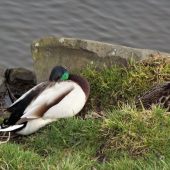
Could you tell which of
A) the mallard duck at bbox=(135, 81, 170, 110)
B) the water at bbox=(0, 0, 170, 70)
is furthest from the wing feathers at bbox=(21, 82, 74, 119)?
the water at bbox=(0, 0, 170, 70)

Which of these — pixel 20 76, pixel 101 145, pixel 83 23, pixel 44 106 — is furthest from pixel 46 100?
pixel 83 23

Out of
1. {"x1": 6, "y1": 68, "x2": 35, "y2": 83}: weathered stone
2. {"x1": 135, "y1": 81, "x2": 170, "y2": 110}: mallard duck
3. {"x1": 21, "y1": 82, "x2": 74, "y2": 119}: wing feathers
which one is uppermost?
{"x1": 135, "y1": 81, "x2": 170, "y2": 110}: mallard duck

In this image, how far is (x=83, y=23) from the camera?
328 inches

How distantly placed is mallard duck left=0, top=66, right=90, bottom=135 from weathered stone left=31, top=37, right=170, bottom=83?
958 millimetres

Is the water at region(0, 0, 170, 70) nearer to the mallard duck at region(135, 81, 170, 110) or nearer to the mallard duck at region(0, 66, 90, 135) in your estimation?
the mallard duck at region(0, 66, 90, 135)

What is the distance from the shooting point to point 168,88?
4219mm

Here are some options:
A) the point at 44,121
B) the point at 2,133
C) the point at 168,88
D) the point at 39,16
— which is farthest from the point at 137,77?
the point at 39,16

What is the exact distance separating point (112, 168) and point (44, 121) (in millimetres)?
1588

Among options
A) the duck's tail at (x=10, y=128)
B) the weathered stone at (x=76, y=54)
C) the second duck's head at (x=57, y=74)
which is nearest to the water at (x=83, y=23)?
the weathered stone at (x=76, y=54)

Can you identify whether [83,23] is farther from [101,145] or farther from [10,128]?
[101,145]

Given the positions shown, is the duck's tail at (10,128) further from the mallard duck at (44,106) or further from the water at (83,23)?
the water at (83,23)

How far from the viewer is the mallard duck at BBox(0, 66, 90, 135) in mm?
4359

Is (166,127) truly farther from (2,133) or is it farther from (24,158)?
(2,133)

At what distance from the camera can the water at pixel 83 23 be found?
8000 mm
